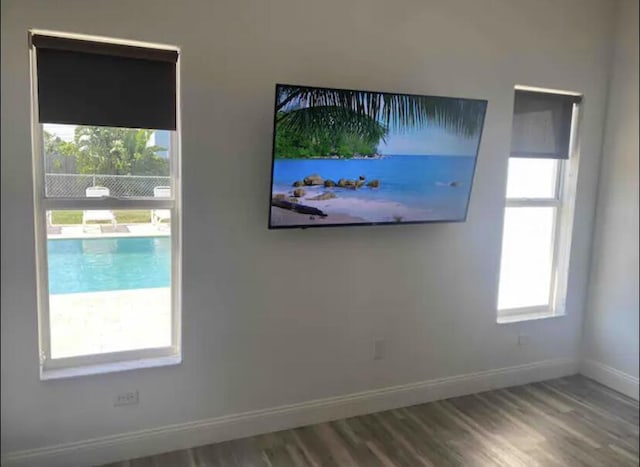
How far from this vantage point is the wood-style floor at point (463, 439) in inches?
104

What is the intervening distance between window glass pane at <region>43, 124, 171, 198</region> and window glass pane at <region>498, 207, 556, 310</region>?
227cm

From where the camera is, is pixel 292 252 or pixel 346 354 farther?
pixel 346 354

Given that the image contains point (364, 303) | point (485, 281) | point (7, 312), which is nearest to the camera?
point (7, 312)

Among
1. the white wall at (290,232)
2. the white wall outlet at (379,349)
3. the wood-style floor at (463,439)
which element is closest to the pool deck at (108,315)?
the white wall at (290,232)

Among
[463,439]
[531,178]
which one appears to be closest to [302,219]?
[463,439]

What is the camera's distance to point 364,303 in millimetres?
3006

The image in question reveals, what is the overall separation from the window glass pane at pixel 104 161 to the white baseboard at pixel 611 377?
10.4ft

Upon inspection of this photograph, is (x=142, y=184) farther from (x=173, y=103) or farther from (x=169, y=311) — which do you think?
(x=169, y=311)

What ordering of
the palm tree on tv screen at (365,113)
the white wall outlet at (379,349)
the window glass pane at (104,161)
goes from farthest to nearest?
the white wall outlet at (379,349), the palm tree on tv screen at (365,113), the window glass pane at (104,161)

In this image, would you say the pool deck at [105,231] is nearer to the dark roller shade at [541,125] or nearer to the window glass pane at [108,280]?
the window glass pane at [108,280]

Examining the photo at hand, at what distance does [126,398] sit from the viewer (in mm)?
2527

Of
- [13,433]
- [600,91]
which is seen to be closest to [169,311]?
[13,433]

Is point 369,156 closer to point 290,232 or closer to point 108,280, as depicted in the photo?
point 290,232

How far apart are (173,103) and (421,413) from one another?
2.25 m
